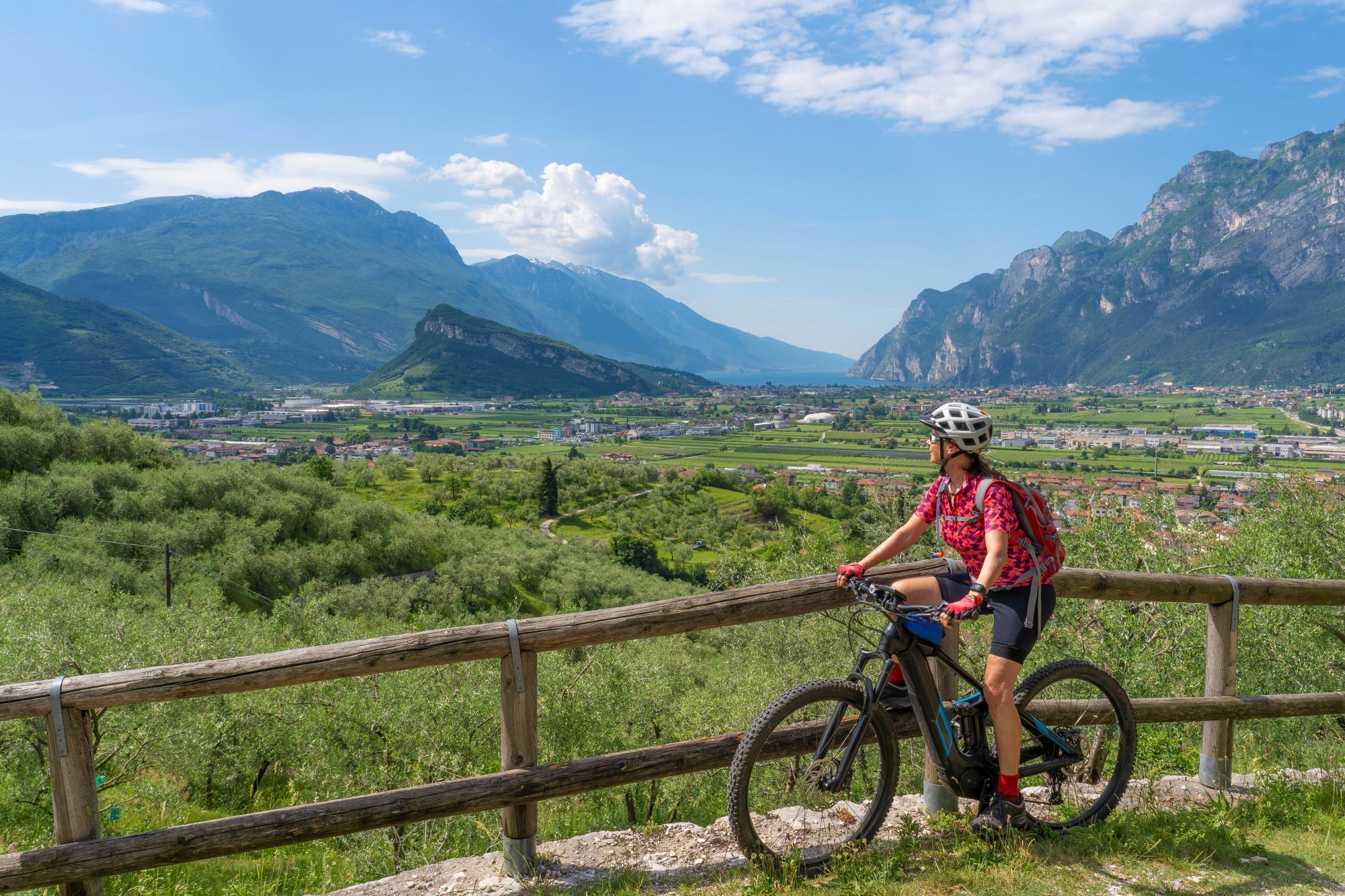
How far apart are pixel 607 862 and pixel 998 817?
2221 mm

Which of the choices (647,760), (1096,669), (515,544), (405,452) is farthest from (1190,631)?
(405,452)

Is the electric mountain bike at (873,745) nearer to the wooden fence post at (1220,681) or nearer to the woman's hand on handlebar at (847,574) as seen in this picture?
the woman's hand on handlebar at (847,574)

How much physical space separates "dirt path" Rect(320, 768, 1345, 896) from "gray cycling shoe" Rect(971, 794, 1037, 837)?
39cm

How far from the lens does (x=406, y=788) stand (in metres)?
3.97

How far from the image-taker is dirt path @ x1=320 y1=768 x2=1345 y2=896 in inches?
167

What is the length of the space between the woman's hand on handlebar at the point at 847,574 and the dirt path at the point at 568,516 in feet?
201

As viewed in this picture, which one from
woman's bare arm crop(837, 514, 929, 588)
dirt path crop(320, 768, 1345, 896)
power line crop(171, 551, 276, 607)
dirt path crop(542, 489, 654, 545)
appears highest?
woman's bare arm crop(837, 514, 929, 588)

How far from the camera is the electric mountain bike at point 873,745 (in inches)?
156

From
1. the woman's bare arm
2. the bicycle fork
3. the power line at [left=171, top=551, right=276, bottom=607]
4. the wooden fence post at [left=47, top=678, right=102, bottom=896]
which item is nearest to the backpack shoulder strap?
the woman's bare arm

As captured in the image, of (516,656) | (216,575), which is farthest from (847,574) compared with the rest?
(216,575)

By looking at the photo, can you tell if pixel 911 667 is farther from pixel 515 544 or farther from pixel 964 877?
pixel 515 544

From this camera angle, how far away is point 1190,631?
1080 cm

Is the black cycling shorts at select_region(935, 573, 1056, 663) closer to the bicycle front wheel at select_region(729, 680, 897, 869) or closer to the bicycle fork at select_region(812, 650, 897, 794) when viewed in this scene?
the bicycle fork at select_region(812, 650, 897, 794)

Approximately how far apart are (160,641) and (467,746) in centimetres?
778
